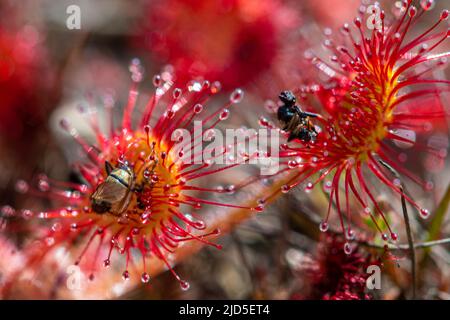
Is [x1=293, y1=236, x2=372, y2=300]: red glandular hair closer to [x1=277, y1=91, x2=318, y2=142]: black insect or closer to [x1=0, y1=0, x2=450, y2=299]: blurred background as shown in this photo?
[x1=0, y1=0, x2=450, y2=299]: blurred background

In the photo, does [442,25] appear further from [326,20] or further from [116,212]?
[116,212]

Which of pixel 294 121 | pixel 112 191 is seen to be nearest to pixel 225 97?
pixel 294 121

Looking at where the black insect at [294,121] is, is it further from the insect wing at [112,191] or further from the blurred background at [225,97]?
the insect wing at [112,191]

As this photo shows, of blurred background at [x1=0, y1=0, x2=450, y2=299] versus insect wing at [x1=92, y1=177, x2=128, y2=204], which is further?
→ blurred background at [x1=0, y1=0, x2=450, y2=299]

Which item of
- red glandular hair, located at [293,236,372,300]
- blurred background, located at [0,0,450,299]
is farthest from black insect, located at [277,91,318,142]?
red glandular hair, located at [293,236,372,300]

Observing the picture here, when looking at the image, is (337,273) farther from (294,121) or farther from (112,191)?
(112,191)

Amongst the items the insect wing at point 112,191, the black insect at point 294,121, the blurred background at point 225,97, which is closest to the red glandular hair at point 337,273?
the blurred background at point 225,97
